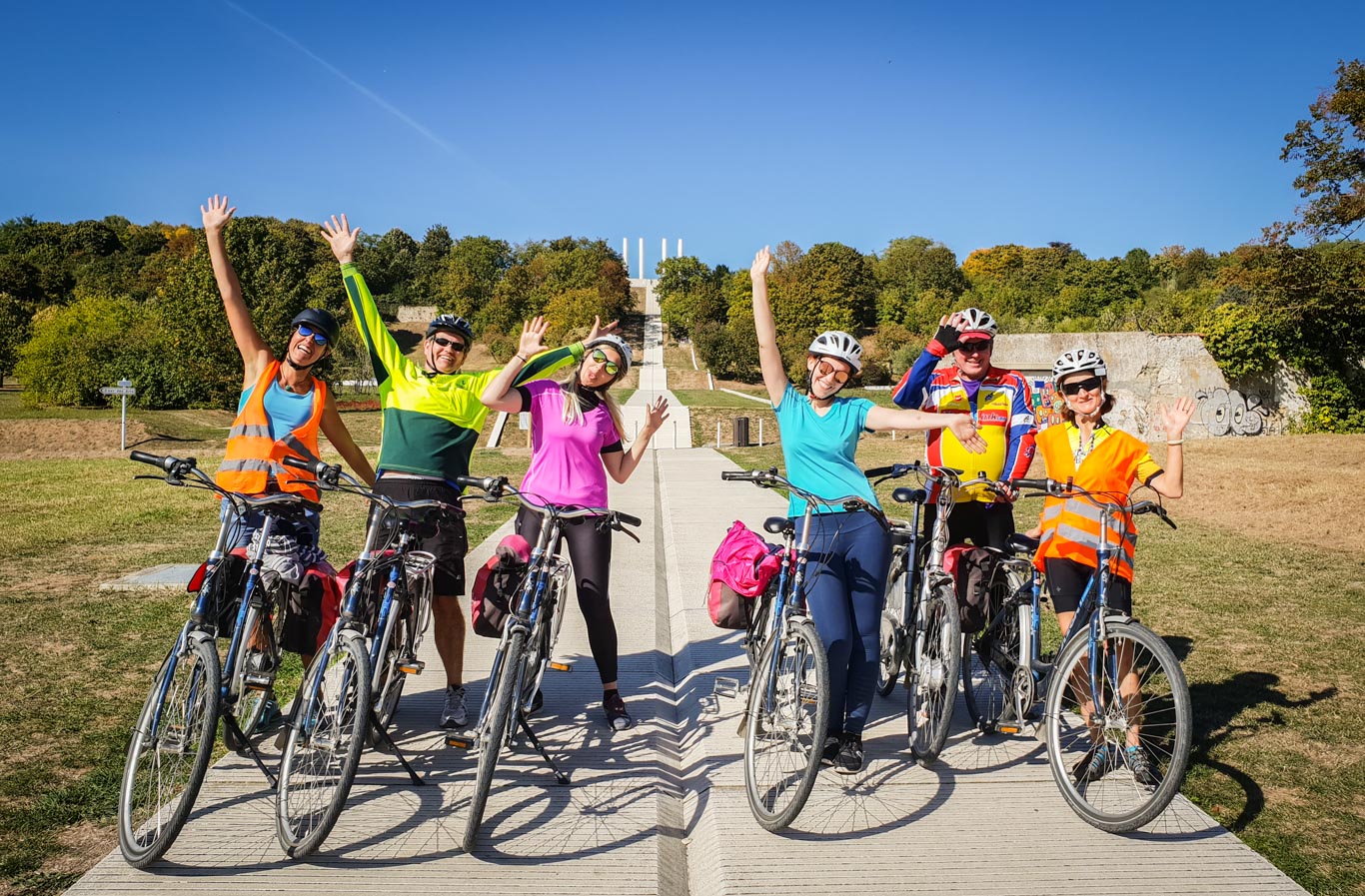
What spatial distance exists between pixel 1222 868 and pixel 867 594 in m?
1.62

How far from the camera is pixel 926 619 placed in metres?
4.36

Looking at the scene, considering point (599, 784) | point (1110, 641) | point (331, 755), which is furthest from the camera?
point (599, 784)

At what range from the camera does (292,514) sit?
13.2 ft

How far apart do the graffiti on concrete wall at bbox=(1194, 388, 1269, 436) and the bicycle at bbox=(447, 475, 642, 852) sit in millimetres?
27270

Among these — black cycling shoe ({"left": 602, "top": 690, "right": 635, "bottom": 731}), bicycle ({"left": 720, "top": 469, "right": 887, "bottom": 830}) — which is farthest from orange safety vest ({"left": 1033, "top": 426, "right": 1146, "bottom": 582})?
black cycling shoe ({"left": 602, "top": 690, "right": 635, "bottom": 731})

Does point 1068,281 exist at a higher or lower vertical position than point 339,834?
higher

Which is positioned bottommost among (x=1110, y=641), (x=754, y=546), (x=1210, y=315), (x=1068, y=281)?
(x=1110, y=641)

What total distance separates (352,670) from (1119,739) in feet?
10.2

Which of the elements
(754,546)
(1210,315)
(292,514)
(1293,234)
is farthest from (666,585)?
(1210,315)

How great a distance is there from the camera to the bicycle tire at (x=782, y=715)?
11.7 ft

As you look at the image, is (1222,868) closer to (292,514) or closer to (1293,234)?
(292,514)

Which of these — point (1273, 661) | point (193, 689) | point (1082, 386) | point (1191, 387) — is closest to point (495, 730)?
point (193, 689)

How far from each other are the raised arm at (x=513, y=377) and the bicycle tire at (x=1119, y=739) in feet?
8.72

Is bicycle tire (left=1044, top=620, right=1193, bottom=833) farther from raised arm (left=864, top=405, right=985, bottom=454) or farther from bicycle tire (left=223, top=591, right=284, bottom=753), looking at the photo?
bicycle tire (left=223, top=591, right=284, bottom=753)
